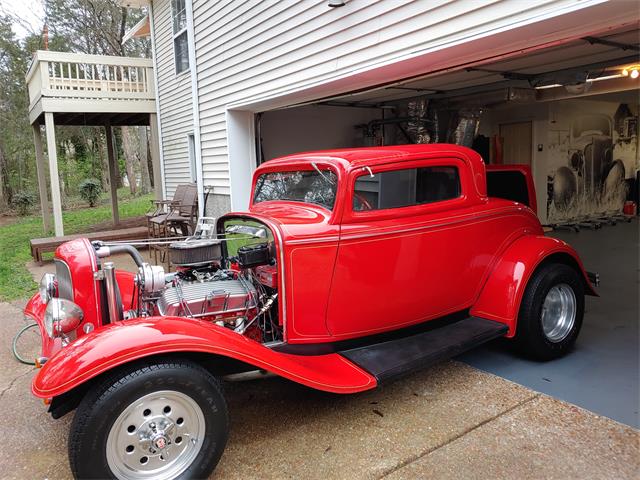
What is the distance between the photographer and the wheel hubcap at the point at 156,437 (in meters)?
2.25

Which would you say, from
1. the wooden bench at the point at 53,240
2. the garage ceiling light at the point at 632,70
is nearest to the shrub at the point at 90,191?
the wooden bench at the point at 53,240

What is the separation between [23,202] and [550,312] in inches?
779

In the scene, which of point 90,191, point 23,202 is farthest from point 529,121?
point 23,202

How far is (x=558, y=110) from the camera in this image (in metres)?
9.55

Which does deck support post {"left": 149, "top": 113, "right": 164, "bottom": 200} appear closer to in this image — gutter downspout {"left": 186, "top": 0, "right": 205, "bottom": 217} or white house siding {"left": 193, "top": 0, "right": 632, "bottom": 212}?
gutter downspout {"left": 186, "top": 0, "right": 205, "bottom": 217}

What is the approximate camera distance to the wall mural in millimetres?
9719

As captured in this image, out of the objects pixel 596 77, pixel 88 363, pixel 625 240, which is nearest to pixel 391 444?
pixel 88 363

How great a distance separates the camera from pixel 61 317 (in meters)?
2.52

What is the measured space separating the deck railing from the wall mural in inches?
371

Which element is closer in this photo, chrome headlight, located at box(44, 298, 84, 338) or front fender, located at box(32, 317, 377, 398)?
front fender, located at box(32, 317, 377, 398)

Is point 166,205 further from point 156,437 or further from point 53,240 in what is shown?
point 156,437

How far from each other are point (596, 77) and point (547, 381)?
4574 mm

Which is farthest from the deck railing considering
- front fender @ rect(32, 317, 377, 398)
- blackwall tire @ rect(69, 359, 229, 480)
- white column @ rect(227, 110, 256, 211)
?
blackwall tire @ rect(69, 359, 229, 480)

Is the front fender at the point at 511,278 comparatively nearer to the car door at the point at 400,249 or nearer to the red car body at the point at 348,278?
the red car body at the point at 348,278
